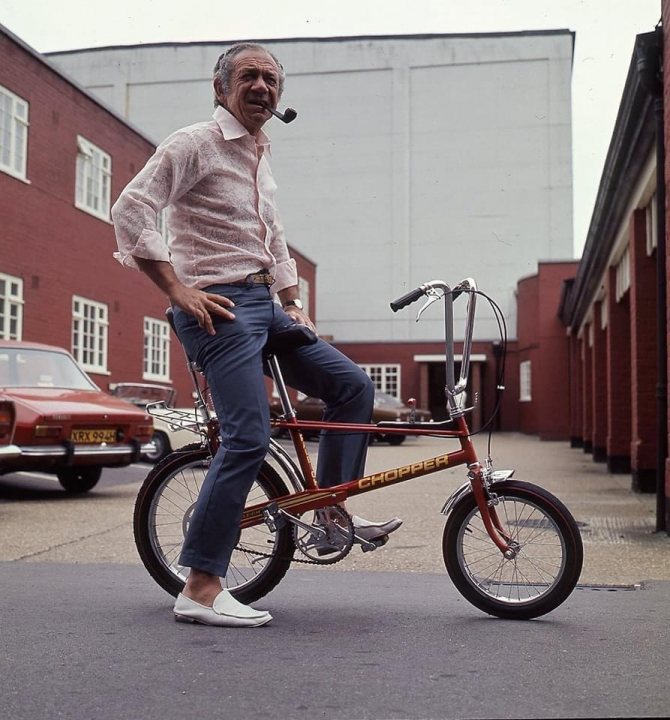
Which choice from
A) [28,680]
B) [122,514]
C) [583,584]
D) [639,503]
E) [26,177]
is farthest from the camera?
[26,177]

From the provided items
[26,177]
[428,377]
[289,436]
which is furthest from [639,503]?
[428,377]

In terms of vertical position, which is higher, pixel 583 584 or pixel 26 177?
pixel 26 177

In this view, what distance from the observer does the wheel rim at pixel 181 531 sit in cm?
411

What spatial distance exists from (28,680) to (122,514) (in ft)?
18.0

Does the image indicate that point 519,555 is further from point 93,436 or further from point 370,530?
point 93,436

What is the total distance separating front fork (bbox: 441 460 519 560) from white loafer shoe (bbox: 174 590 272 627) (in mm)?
793

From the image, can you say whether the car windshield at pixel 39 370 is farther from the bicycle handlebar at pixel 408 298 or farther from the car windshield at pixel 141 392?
the bicycle handlebar at pixel 408 298

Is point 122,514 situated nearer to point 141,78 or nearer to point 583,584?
point 583,584

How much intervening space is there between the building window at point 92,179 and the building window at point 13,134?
77.3 inches

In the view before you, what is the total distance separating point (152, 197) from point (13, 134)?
48.9 feet

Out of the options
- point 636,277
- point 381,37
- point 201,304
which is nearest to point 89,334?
point 636,277

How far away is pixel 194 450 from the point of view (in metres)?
4.20

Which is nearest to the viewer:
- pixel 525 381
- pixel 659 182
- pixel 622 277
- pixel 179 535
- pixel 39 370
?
pixel 179 535

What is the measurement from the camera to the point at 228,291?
3910mm
